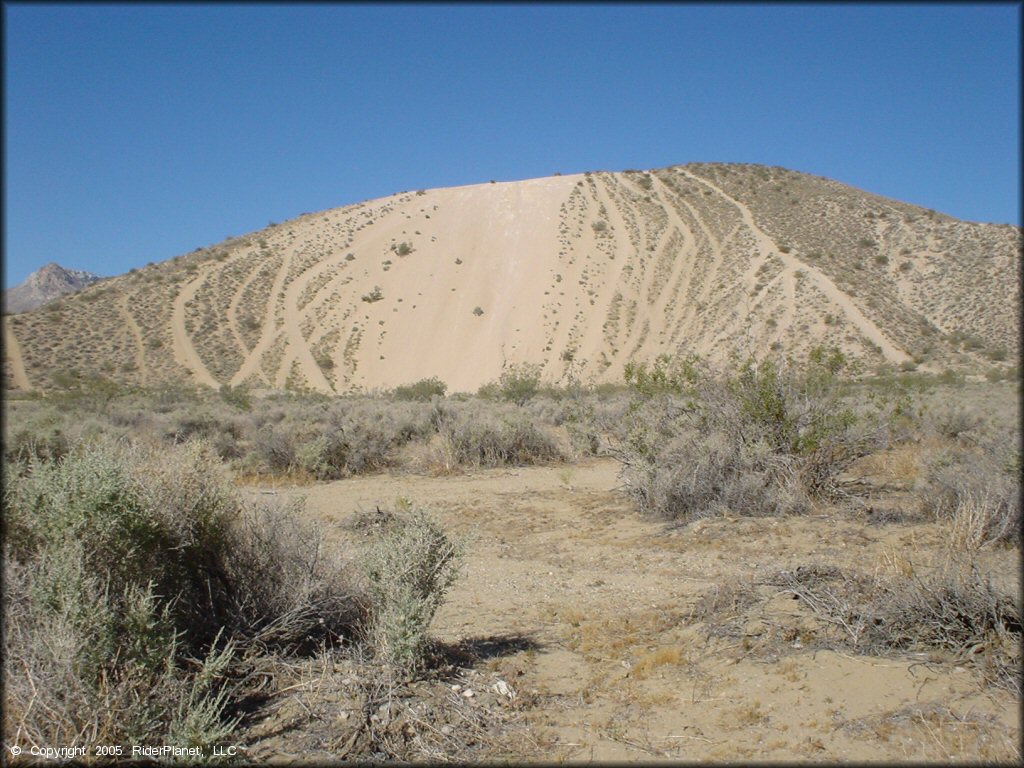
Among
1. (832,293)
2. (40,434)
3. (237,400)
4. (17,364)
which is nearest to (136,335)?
(17,364)

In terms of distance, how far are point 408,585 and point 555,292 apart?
4553 cm

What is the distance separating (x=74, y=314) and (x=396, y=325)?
20.0 m

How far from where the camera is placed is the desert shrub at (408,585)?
13.8 ft

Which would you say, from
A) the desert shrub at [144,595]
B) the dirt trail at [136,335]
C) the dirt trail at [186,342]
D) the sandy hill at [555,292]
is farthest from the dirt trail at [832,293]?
the dirt trail at [136,335]

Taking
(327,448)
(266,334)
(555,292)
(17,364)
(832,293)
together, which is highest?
(555,292)

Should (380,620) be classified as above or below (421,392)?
above

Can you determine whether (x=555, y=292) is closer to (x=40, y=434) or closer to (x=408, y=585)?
(x=40, y=434)

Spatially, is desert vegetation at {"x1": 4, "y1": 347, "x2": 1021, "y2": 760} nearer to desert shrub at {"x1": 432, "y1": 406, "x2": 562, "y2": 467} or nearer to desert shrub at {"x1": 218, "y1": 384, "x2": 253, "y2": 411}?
desert shrub at {"x1": 432, "y1": 406, "x2": 562, "y2": 467}

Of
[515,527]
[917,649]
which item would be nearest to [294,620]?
[917,649]

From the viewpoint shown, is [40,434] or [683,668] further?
[40,434]

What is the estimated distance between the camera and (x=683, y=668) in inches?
188

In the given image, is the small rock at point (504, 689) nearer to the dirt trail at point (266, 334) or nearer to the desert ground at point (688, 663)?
the desert ground at point (688, 663)

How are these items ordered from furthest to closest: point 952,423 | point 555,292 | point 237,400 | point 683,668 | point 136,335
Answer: point 555,292, point 136,335, point 237,400, point 952,423, point 683,668

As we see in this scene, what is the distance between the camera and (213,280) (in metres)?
49.5
